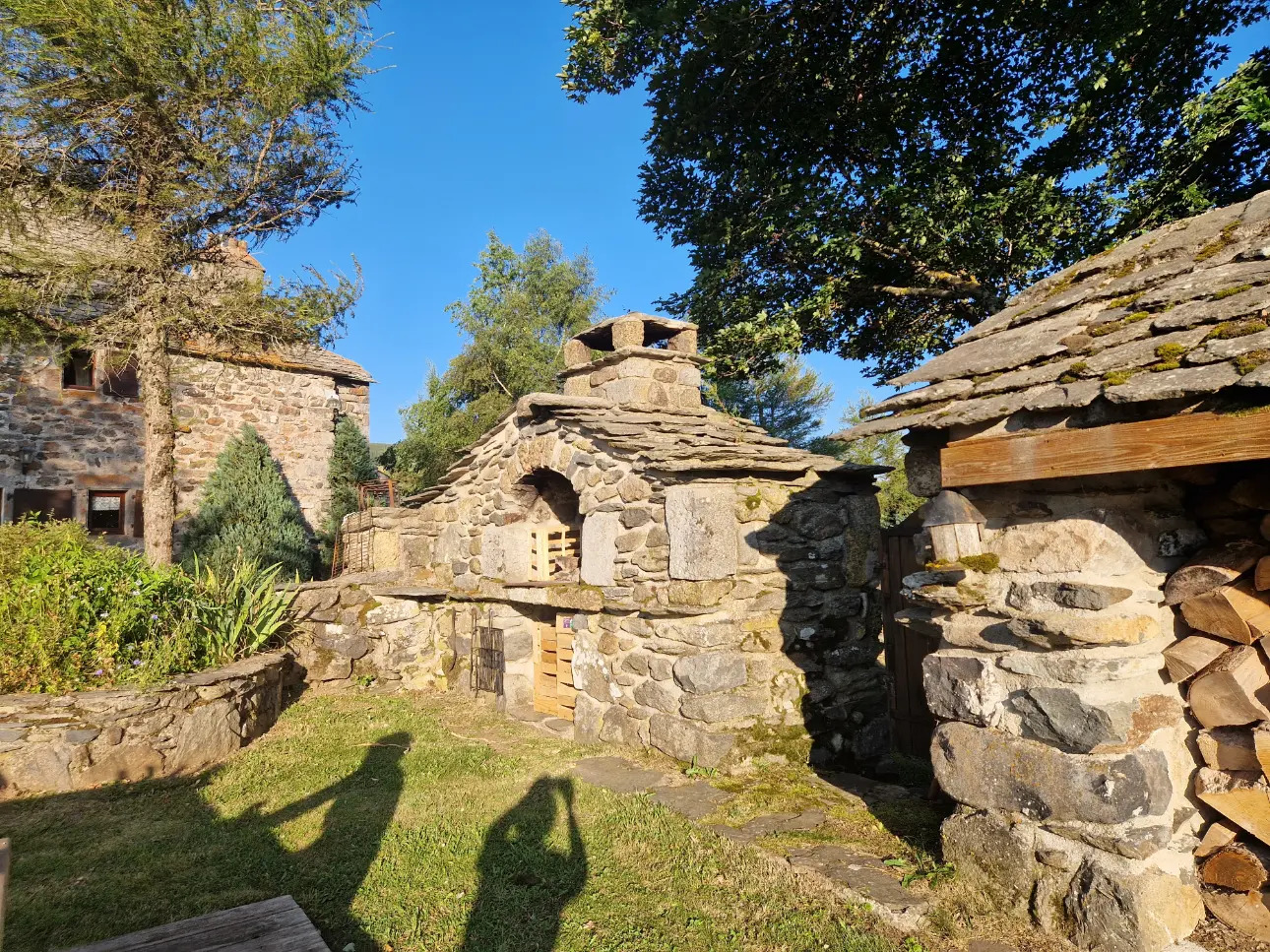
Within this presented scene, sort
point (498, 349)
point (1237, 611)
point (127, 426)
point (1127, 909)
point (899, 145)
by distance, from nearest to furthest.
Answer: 1. point (1127, 909)
2. point (1237, 611)
3. point (899, 145)
4. point (127, 426)
5. point (498, 349)

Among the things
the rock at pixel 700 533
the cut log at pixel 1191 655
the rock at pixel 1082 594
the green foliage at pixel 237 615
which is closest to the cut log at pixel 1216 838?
the cut log at pixel 1191 655

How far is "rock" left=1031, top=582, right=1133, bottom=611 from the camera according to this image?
9.46 ft

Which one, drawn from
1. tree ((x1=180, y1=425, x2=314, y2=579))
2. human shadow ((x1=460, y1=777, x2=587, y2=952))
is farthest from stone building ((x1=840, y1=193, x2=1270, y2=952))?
tree ((x1=180, y1=425, x2=314, y2=579))

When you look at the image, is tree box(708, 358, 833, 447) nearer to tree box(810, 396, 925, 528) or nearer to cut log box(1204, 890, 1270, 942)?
tree box(810, 396, 925, 528)

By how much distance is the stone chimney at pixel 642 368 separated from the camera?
295 inches

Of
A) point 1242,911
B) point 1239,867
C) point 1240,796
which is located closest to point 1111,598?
point 1240,796

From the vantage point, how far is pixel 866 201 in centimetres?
973

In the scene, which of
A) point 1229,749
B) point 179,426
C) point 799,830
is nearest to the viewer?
point 1229,749

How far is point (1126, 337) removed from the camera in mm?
2984

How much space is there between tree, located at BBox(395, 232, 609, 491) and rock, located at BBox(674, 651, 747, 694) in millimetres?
11447

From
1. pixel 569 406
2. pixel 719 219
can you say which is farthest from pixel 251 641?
pixel 719 219

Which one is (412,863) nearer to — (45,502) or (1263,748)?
(1263,748)

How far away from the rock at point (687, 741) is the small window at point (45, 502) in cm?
1114

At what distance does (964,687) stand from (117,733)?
5750 mm
